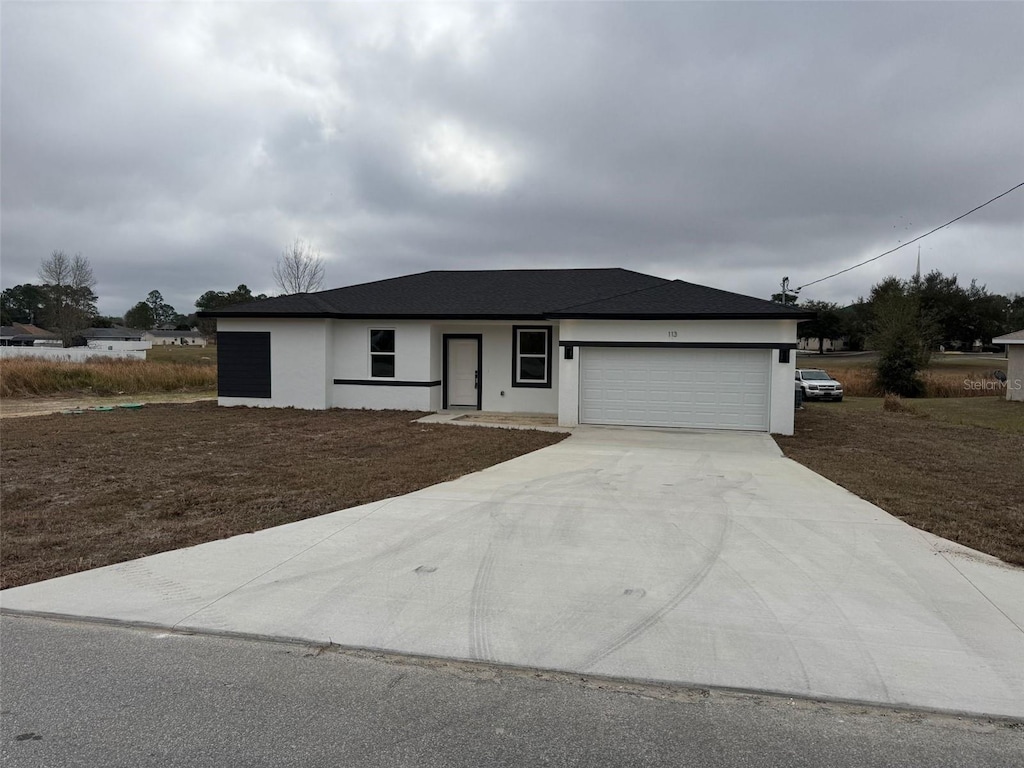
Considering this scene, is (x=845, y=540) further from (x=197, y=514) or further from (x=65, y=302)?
(x=65, y=302)

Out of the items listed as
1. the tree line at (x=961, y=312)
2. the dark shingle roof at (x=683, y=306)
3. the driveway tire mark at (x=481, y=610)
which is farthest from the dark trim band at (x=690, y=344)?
the tree line at (x=961, y=312)

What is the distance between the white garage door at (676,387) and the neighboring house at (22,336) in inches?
3238

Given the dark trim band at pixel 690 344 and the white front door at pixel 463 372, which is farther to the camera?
the white front door at pixel 463 372

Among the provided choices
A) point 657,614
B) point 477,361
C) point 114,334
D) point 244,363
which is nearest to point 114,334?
point 114,334

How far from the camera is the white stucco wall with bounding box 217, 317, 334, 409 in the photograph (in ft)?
60.6

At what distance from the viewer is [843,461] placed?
1161cm

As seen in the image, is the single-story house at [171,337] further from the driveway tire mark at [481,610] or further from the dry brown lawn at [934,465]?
the driveway tire mark at [481,610]

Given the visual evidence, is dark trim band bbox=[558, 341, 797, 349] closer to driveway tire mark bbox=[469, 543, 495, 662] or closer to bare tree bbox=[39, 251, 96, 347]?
driveway tire mark bbox=[469, 543, 495, 662]

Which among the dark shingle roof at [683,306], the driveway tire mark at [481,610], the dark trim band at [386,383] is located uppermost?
the dark shingle roof at [683,306]

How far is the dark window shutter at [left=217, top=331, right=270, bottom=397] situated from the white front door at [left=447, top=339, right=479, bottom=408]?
17.1ft

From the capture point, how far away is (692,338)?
15383mm

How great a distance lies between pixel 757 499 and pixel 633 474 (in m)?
1.98

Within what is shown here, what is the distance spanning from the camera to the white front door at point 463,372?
19.0m

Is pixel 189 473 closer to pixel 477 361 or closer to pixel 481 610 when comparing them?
pixel 481 610
